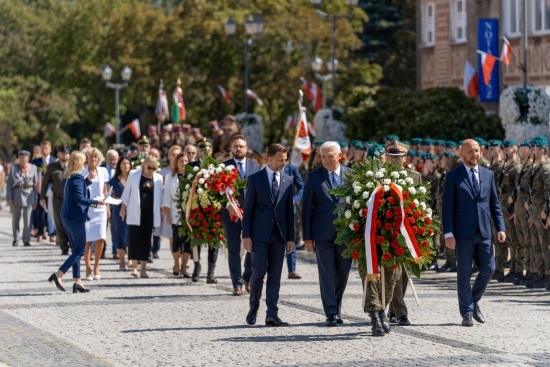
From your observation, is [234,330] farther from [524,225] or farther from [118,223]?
[118,223]

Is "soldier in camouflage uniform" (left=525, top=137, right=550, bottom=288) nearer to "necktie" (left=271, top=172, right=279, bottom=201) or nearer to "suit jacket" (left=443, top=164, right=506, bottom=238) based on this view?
"suit jacket" (left=443, top=164, right=506, bottom=238)

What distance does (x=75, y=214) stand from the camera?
62.5 feet

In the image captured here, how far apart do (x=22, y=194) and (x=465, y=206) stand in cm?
1610

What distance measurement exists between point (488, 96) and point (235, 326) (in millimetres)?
22917

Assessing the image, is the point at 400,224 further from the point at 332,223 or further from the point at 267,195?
the point at 267,195

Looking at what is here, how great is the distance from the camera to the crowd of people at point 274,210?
15.0 m

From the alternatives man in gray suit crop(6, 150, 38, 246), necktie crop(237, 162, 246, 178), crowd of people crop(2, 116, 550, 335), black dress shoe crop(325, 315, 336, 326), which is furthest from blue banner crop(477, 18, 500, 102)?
black dress shoe crop(325, 315, 336, 326)

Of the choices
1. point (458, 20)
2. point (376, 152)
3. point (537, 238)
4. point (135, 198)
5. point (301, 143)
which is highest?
point (458, 20)

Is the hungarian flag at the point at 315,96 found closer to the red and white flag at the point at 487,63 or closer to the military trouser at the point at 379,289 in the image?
the red and white flag at the point at 487,63

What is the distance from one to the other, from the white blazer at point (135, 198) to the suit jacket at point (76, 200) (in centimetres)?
249

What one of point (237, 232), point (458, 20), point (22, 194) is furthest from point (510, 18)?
point (237, 232)

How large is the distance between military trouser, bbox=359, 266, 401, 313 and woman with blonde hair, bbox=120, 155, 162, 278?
765 cm

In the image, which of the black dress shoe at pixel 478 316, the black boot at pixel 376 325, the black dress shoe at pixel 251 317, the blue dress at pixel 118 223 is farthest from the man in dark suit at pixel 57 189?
the black boot at pixel 376 325

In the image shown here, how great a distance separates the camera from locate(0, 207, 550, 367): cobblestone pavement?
1249cm
